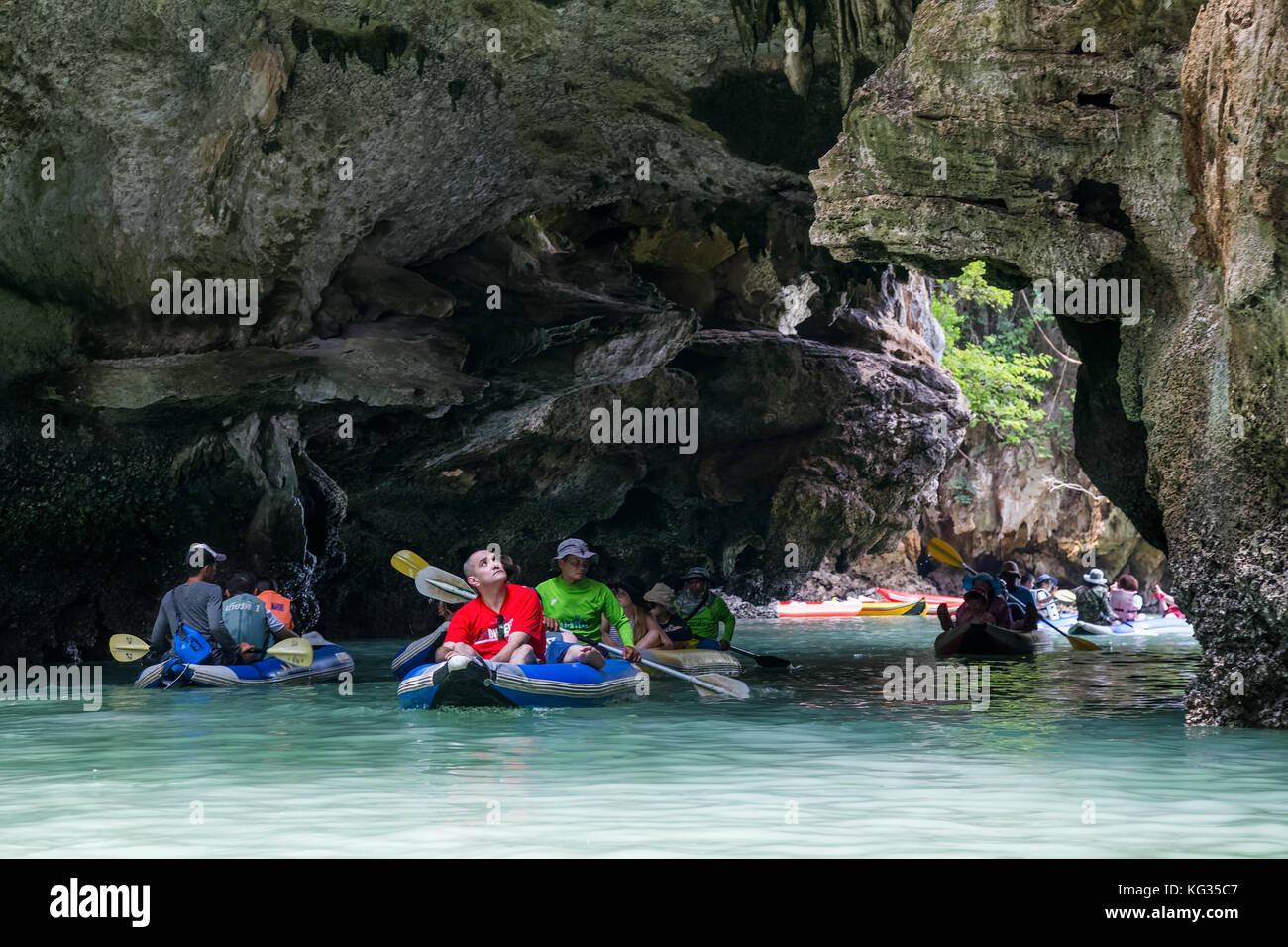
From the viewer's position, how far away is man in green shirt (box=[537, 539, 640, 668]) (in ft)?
37.2

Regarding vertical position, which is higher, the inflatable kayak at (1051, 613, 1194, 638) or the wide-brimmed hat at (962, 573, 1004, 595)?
the wide-brimmed hat at (962, 573, 1004, 595)

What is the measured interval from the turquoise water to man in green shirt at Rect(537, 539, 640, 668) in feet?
2.11

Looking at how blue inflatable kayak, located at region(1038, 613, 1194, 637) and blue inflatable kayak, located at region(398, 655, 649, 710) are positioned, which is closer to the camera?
blue inflatable kayak, located at region(398, 655, 649, 710)

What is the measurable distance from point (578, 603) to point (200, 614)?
11.9 ft

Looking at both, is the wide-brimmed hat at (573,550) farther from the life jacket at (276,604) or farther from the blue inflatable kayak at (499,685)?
the life jacket at (276,604)

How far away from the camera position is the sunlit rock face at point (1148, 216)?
883 centimetres

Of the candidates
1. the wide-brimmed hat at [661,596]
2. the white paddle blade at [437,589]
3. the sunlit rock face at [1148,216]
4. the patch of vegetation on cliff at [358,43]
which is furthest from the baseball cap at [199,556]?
the sunlit rock face at [1148,216]

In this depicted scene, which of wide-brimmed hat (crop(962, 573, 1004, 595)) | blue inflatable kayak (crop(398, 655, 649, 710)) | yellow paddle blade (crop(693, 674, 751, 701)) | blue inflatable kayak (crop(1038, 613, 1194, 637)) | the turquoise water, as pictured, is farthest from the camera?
blue inflatable kayak (crop(1038, 613, 1194, 637))

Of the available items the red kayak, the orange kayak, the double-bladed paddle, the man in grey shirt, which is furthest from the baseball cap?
the orange kayak

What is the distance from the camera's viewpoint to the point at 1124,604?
24266 millimetres

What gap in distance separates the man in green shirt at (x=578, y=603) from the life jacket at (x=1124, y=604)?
14.5 m

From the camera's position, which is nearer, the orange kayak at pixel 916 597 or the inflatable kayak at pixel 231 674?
the inflatable kayak at pixel 231 674

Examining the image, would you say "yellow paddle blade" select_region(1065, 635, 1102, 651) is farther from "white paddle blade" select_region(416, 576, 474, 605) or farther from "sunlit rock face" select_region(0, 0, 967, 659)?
"white paddle blade" select_region(416, 576, 474, 605)
